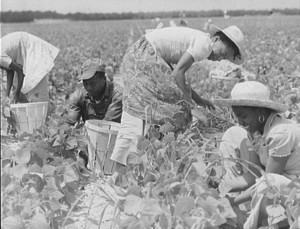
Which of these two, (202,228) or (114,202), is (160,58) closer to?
(114,202)

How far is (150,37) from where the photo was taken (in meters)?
3.17

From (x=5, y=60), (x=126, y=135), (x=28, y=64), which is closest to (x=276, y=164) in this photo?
(x=126, y=135)

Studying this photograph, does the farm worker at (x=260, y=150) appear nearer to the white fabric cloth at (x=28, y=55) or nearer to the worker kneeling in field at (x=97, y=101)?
the worker kneeling in field at (x=97, y=101)

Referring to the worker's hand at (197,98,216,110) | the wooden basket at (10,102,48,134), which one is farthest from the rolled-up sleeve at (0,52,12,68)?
the worker's hand at (197,98,216,110)

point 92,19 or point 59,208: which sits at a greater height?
point 59,208

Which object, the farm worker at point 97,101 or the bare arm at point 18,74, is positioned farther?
the bare arm at point 18,74

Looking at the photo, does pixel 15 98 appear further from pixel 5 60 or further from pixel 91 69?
pixel 91 69

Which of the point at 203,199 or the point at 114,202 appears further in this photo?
the point at 114,202

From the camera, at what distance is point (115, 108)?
3834 mm

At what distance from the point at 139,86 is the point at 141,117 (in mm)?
176

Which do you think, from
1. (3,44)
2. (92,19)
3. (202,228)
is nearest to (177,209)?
(202,228)

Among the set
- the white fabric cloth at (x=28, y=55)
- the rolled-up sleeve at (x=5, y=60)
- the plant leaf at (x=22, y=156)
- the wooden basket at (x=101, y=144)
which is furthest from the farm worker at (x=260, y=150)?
the white fabric cloth at (x=28, y=55)

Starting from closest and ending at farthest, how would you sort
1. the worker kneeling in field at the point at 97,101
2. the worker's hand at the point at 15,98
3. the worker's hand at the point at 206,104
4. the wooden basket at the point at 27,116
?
the worker's hand at the point at 206,104 → the worker kneeling in field at the point at 97,101 → the wooden basket at the point at 27,116 → the worker's hand at the point at 15,98

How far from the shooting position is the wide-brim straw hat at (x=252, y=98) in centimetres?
233
